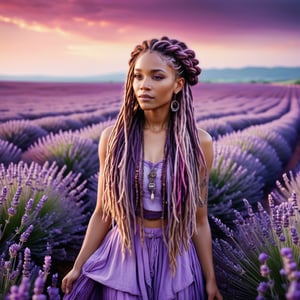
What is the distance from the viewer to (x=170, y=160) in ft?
4.59

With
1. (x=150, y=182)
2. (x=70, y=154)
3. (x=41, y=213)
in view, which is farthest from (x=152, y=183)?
(x=70, y=154)

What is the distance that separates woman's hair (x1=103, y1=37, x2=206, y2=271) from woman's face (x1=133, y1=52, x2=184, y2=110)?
0.10 ft

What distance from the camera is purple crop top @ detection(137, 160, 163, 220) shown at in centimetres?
139

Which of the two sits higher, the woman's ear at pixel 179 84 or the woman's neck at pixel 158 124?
the woman's ear at pixel 179 84

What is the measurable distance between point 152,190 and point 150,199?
0.14 ft

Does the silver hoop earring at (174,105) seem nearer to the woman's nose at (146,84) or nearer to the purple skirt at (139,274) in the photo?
the woman's nose at (146,84)

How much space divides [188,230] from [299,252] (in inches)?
13.9

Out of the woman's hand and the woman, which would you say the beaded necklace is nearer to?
the woman

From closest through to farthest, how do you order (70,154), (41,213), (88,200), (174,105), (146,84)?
(146,84), (174,105), (41,213), (88,200), (70,154)

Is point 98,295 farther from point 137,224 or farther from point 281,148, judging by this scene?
point 281,148

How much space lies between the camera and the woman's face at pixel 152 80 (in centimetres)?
134

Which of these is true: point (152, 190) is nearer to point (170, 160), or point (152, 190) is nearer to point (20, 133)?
point (170, 160)

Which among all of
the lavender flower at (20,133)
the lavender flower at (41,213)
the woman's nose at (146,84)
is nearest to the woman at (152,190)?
the woman's nose at (146,84)

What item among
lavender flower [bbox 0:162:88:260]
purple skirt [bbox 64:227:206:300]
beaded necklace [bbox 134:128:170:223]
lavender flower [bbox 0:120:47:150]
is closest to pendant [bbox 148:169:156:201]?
beaded necklace [bbox 134:128:170:223]
